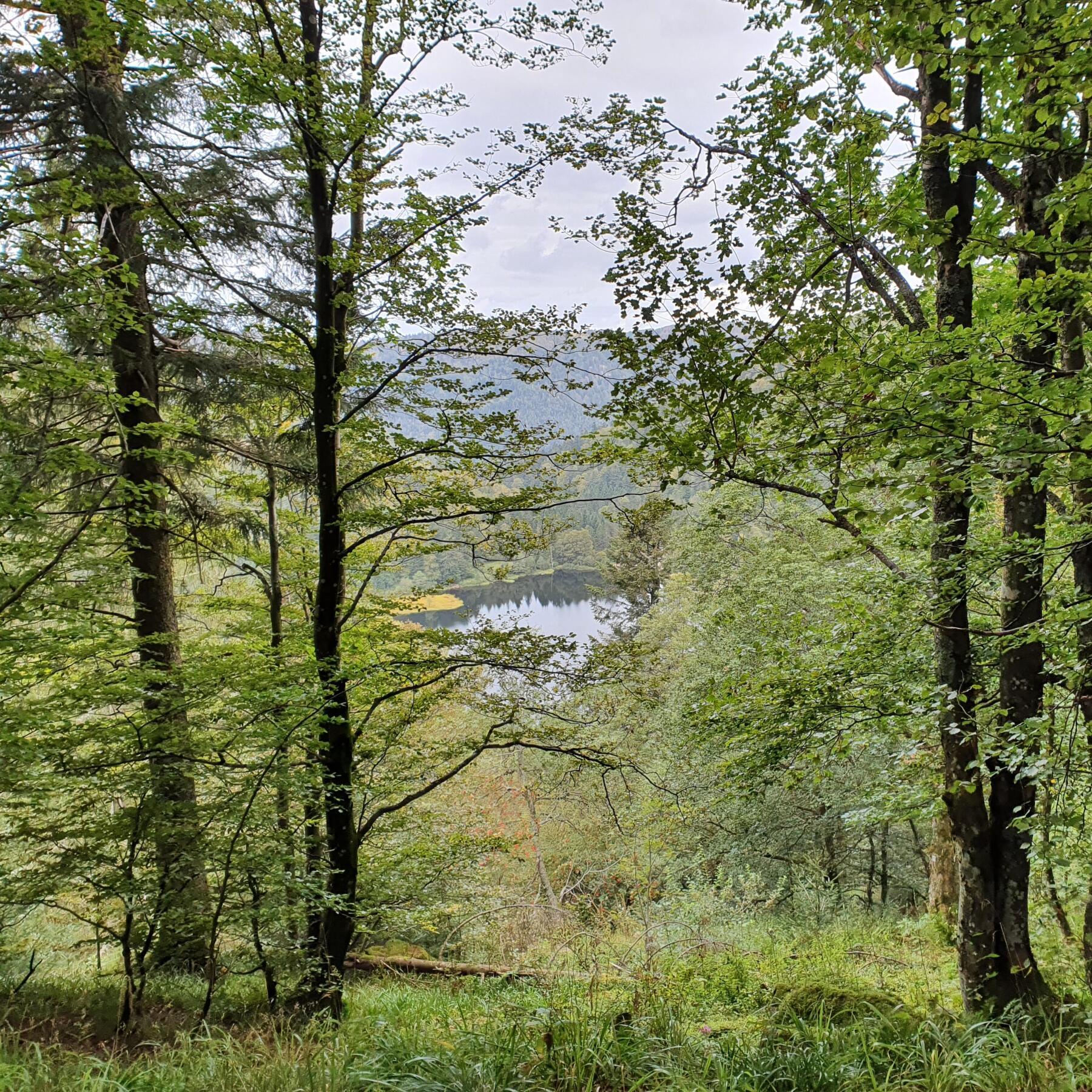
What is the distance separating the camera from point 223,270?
595cm

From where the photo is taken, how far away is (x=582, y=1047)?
8.47ft

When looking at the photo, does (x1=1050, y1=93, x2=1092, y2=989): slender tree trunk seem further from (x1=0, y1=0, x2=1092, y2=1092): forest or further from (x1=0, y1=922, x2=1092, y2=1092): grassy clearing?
(x1=0, y1=922, x2=1092, y2=1092): grassy clearing

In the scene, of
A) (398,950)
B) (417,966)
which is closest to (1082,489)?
(417,966)

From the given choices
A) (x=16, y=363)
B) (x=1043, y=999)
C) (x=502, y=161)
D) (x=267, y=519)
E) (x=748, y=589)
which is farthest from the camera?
(x=748, y=589)

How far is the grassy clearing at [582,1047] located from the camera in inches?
94.9

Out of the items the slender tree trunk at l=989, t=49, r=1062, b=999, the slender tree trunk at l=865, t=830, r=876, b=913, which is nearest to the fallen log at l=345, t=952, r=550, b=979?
the slender tree trunk at l=989, t=49, r=1062, b=999

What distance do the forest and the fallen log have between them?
2.58 ft

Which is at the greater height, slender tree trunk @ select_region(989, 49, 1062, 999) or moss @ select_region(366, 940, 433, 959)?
slender tree trunk @ select_region(989, 49, 1062, 999)

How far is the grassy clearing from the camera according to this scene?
7.91ft

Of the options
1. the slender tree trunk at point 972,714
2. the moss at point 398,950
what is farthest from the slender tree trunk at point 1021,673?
the moss at point 398,950

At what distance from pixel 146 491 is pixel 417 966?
682cm

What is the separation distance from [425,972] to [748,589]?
7.91 meters

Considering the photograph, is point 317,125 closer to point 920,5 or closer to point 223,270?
point 223,270

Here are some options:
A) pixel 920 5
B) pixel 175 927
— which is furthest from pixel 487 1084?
pixel 920 5
